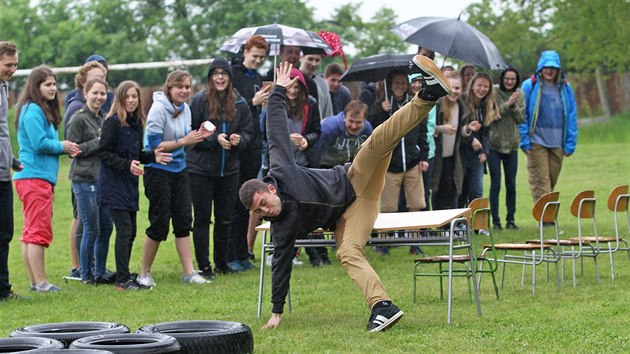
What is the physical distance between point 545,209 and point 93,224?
4.78m

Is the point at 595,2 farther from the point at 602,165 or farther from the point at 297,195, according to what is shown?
the point at 297,195

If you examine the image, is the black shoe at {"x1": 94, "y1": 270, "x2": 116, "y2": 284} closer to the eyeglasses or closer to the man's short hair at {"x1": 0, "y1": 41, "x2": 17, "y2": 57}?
the eyeglasses

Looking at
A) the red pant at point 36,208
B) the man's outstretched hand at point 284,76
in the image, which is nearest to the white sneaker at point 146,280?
the red pant at point 36,208

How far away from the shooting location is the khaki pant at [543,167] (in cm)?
1712

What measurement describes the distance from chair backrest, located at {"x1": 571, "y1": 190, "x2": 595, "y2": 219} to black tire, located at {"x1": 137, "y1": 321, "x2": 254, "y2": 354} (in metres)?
5.21

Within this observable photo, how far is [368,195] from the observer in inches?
367

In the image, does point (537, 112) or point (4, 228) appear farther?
point (537, 112)

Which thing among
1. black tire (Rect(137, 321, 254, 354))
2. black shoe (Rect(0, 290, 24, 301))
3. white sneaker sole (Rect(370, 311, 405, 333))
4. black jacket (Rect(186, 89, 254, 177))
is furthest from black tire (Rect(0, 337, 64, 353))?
black jacket (Rect(186, 89, 254, 177))

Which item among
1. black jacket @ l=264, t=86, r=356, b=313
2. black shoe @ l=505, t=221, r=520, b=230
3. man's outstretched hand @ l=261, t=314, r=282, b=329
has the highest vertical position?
black jacket @ l=264, t=86, r=356, b=313

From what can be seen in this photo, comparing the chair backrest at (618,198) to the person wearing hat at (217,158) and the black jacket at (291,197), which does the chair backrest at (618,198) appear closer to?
the person wearing hat at (217,158)

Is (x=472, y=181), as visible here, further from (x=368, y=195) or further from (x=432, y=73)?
(x=432, y=73)

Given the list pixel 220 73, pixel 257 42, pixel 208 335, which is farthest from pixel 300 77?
pixel 208 335

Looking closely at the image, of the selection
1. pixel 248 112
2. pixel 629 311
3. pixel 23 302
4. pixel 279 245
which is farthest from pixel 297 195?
pixel 248 112

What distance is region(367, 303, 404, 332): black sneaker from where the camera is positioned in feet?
28.9
